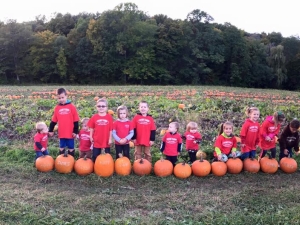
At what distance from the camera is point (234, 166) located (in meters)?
7.49

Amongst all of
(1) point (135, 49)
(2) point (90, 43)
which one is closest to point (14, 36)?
Answer: (2) point (90, 43)

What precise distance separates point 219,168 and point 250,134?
3.96 feet

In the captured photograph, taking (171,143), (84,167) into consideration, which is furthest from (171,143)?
(84,167)

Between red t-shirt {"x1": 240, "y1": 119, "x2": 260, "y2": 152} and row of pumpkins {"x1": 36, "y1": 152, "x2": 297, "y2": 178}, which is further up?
red t-shirt {"x1": 240, "y1": 119, "x2": 260, "y2": 152}

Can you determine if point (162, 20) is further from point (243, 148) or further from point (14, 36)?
point (243, 148)

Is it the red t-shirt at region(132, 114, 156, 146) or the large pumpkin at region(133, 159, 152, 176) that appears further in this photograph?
the red t-shirt at region(132, 114, 156, 146)

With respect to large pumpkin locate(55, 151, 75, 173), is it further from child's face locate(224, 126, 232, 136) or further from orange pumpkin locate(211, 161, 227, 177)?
child's face locate(224, 126, 232, 136)

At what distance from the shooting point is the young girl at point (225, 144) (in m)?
7.59

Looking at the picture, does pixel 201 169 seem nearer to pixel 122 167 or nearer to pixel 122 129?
pixel 122 167

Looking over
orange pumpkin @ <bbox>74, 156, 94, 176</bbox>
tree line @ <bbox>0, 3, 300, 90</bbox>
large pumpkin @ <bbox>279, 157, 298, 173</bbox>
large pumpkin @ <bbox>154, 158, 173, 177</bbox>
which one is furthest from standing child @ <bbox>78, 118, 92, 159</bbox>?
tree line @ <bbox>0, 3, 300, 90</bbox>

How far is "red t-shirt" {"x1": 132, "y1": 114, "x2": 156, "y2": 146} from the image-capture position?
7.54 m

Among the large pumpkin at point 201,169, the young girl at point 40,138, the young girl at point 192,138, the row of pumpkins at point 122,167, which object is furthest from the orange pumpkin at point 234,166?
the young girl at point 40,138

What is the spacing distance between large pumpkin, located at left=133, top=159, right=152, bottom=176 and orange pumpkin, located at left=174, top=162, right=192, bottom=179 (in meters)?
0.58

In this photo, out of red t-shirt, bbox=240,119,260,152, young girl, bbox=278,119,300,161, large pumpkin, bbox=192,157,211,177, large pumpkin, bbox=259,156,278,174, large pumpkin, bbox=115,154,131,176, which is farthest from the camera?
young girl, bbox=278,119,300,161
